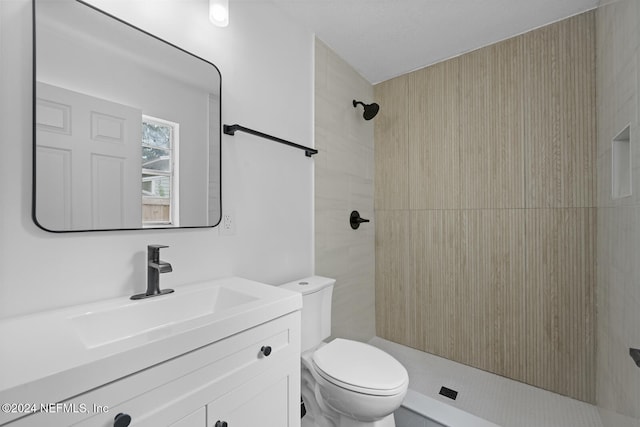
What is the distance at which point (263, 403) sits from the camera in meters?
0.91

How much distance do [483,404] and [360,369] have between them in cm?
94

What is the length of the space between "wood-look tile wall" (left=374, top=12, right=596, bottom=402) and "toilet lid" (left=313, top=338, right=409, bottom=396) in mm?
998

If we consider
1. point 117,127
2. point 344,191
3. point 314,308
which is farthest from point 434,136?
point 117,127

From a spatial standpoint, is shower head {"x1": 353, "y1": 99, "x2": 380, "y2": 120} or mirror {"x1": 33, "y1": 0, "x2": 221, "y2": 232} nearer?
mirror {"x1": 33, "y1": 0, "x2": 221, "y2": 232}

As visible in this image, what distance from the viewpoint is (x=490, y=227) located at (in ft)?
6.44

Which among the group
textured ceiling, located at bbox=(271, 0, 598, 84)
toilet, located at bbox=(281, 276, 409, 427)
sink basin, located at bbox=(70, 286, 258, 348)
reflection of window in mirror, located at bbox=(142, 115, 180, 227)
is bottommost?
toilet, located at bbox=(281, 276, 409, 427)

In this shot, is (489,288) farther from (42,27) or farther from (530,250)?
(42,27)

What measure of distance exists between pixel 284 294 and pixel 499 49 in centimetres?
217

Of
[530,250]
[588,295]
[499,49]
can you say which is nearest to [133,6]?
[499,49]

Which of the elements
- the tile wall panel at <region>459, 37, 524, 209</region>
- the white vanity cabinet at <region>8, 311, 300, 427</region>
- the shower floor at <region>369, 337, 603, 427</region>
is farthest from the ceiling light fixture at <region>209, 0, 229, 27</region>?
the shower floor at <region>369, 337, 603, 427</region>

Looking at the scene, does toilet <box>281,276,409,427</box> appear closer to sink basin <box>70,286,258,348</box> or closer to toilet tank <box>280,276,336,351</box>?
toilet tank <box>280,276,336,351</box>

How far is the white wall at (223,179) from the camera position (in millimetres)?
808

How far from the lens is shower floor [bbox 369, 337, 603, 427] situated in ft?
4.95

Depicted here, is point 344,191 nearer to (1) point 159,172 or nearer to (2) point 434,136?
(2) point 434,136
